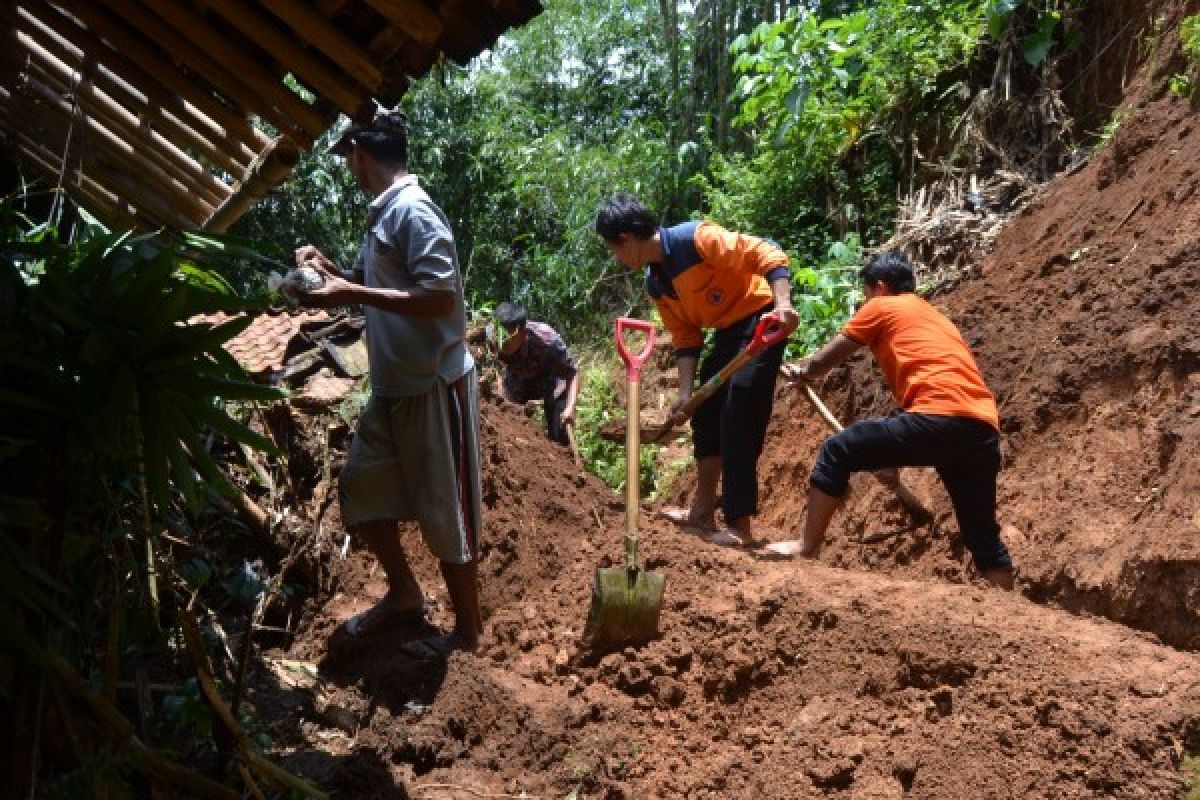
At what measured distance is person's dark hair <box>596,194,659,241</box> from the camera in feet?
17.4

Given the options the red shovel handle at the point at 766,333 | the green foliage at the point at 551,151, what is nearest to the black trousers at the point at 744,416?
the red shovel handle at the point at 766,333

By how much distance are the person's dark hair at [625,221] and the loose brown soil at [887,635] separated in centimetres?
107

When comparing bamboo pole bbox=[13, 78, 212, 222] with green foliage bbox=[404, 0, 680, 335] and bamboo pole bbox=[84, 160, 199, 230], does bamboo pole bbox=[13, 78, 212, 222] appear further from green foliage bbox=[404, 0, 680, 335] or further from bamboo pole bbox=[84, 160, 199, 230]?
green foliage bbox=[404, 0, 680, 335]

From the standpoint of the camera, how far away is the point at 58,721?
245 centimetres

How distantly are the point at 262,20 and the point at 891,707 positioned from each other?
2.73 metres

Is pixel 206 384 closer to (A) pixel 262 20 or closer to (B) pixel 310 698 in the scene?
(A) pixel 262 20

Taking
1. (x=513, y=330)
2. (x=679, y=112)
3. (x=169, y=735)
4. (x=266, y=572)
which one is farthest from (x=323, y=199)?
(x=169, y=735)

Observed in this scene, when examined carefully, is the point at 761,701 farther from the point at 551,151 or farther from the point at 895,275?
the point at 551,151

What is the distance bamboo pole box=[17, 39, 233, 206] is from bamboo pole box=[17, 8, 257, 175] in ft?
0.11

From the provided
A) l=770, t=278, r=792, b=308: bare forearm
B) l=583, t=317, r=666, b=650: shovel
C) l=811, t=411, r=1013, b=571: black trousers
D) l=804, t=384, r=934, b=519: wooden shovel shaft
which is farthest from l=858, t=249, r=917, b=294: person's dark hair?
l=583, t=317, r=666, b=650: shovel

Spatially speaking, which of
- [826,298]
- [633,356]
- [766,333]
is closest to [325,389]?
[633,356]

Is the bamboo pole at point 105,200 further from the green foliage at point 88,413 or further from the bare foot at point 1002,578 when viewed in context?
the bare foot at point 1002,578

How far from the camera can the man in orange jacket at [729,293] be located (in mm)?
5344

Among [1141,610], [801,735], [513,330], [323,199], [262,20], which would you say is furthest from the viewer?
[323,199]
